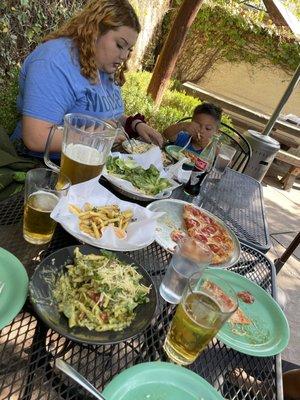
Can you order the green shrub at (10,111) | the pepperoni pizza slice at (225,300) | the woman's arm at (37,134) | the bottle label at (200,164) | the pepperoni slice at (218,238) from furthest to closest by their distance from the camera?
the green shrub at (10,111) → the bottle label at (200,164) → the woman's arm at (37,134) → the pepperoni slice at (218,238) → the pepperoni pizza slice at (225,300)

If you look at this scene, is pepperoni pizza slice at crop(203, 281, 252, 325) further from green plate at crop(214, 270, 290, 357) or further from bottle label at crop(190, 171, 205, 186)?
bottle label at crop(190, 171, 205, 186)

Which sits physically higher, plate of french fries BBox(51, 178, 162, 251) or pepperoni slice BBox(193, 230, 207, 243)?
plate of french fries BBox(51, 178, 162, 251)

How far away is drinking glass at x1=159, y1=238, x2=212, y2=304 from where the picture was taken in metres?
1.15

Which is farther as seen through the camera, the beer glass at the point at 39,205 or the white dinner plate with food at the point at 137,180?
the white dinner plate with food at the point at 137,180

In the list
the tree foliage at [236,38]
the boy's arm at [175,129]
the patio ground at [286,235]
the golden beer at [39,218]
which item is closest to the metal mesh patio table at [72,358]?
the golden beer at [39,218]

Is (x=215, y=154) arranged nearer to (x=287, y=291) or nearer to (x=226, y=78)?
(x=287, y=291)

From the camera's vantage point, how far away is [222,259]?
1436 millimetres

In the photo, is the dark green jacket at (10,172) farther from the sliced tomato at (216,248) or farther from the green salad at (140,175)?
the sliced tomato at (216,248)

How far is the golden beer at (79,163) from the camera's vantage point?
4.47 ft

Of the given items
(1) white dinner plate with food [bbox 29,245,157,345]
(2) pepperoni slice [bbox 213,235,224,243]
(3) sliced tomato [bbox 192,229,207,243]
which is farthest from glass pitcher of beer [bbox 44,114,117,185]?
(2) pepperoni slice [bbox 213,235,224,243]

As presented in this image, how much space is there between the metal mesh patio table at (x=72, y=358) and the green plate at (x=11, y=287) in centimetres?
6

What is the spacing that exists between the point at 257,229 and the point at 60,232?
1218 millimetres

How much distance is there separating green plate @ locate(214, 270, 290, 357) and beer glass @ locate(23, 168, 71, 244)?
0.65 m

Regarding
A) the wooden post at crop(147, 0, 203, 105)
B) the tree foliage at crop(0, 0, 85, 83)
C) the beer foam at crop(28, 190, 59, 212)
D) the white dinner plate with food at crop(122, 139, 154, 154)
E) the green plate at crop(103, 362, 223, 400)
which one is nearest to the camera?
the green plate at crop(103, 362, 223, 400)
